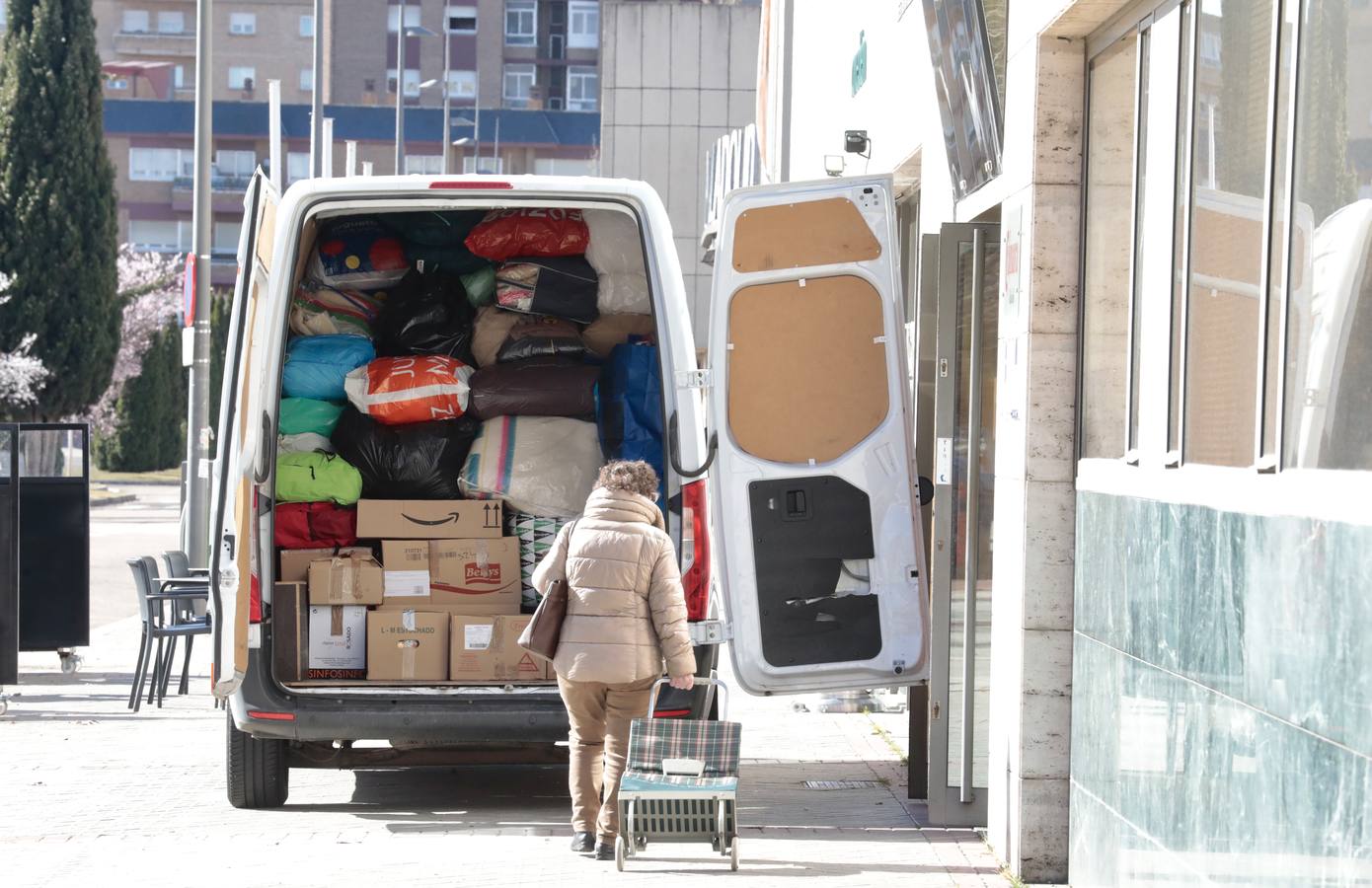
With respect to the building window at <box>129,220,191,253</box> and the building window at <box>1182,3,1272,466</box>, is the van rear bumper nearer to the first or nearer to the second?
the building window at <box>1182,3,1272,466</box>

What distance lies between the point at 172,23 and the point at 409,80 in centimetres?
1050

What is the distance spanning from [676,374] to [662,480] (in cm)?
121

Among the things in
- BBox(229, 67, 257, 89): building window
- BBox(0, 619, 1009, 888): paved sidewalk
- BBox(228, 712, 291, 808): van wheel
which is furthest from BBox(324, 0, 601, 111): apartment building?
BBox(228, 712, 291, 808): van wheel

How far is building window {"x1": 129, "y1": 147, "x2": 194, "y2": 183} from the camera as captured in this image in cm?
7300

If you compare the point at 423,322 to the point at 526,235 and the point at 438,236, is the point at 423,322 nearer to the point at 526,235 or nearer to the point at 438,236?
the point at 438,236

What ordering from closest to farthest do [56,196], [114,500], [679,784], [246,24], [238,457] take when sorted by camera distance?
[679,784]
[238,457]
[56,196]
[114,500]
[246,24]

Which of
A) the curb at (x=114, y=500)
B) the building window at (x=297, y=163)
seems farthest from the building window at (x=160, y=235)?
the curb at (x=114, y=500)

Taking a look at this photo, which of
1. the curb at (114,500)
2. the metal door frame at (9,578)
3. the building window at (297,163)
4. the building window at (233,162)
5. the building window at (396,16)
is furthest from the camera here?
the building window at (396,16)

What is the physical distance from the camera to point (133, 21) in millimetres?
79750

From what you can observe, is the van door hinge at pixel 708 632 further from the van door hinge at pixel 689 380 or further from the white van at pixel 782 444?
the van door hinge at pixel 689 380

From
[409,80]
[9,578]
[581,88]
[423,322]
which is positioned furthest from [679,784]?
[581,88]

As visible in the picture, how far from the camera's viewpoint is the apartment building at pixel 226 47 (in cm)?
7762

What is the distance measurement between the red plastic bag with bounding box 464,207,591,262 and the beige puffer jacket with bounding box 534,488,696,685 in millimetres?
2078

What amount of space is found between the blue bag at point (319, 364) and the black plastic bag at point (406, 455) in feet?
0.70
